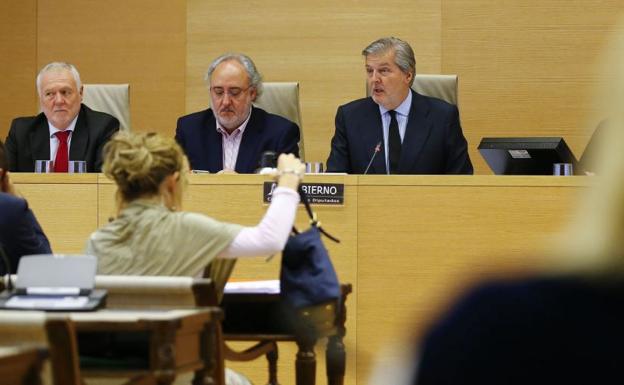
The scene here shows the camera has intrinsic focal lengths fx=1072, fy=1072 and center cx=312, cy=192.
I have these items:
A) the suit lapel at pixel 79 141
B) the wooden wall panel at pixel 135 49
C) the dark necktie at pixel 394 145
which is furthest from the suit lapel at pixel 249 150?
the wooden wall panel at pixel 135 49

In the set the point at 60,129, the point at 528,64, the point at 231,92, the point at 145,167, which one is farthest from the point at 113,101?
the point at 145,167

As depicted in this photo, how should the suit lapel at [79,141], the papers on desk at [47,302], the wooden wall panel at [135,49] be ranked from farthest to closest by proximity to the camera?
the wooden wall panel at [135,49], the suit lapel at [79,141], the papers on desk at [47,302]

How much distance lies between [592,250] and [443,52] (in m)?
6.62

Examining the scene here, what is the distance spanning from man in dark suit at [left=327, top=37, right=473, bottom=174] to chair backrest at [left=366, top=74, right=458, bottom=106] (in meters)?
0.34

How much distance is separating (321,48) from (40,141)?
2.36 metres

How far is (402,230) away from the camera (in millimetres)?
4258

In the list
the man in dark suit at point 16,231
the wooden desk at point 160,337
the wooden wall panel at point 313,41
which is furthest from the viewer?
the wooden wall panel at point 313,41

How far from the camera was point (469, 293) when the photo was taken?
0.63m

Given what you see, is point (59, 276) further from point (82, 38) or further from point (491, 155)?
point (82, 38)

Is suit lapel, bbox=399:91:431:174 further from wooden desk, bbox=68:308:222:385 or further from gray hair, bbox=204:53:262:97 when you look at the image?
wooden desk, bbox=68:308:222:385

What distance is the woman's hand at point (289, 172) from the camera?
2.91m

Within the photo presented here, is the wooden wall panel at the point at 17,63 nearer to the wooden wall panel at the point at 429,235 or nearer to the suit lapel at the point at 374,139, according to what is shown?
the suit lapel at the point at 374,139

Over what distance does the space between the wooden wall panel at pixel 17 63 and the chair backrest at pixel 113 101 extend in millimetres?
1572

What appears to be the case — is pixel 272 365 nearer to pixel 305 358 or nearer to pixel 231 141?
pixel 305 358
